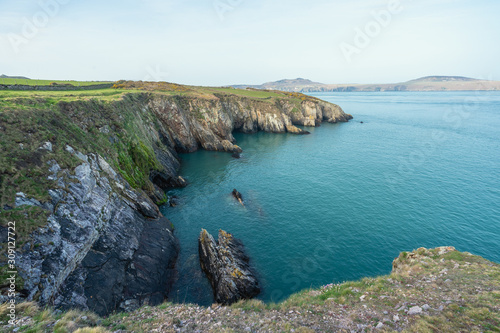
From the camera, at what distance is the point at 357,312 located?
1367 cm

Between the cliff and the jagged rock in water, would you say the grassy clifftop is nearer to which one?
the cliff

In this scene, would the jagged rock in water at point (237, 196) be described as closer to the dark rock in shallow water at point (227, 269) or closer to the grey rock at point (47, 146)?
the dark rock in shallow water at point (227, 269)

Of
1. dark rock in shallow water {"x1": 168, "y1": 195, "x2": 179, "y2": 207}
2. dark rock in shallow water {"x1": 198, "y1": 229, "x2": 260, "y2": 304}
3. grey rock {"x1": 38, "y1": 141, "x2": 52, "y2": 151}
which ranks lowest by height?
dark rock in shallow water {"x1": 198, "y1": 229, "x2": 260, "y2": 304}

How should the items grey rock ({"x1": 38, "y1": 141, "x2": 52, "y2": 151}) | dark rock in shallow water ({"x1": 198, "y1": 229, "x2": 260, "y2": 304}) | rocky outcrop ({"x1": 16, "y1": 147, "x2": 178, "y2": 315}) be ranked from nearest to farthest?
rocky outcrop ({"x1": 16, "y1": 147, "x2": 178, "y2": 315}), grey rock ({"x1": 38, "y1": 141, "x2": 52, "y2": 151}), dark rock in shallow water ({"x1": 198, "y1": 229, "x2": 260, "y2": 304})

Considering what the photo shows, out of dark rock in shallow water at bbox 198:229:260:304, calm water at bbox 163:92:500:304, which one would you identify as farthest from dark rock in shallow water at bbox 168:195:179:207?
dark rock in shallow water at bbox 198:229:260:304

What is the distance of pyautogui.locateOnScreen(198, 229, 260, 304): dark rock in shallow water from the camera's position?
19859 millimetres

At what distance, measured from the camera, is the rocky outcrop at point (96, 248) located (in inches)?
575

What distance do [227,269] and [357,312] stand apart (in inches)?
467

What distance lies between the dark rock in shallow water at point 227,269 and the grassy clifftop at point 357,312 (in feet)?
12.5

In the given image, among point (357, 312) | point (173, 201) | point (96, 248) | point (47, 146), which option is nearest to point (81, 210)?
point (96, 248)

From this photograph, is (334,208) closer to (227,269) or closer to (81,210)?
(227,269)

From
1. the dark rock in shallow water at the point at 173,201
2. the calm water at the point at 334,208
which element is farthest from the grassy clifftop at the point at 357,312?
the dark rock in shallow water at the point at 173,201

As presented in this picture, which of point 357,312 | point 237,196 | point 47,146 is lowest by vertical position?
point 237,196

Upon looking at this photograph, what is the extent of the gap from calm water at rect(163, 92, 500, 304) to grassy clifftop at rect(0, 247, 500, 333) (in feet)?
19.7
